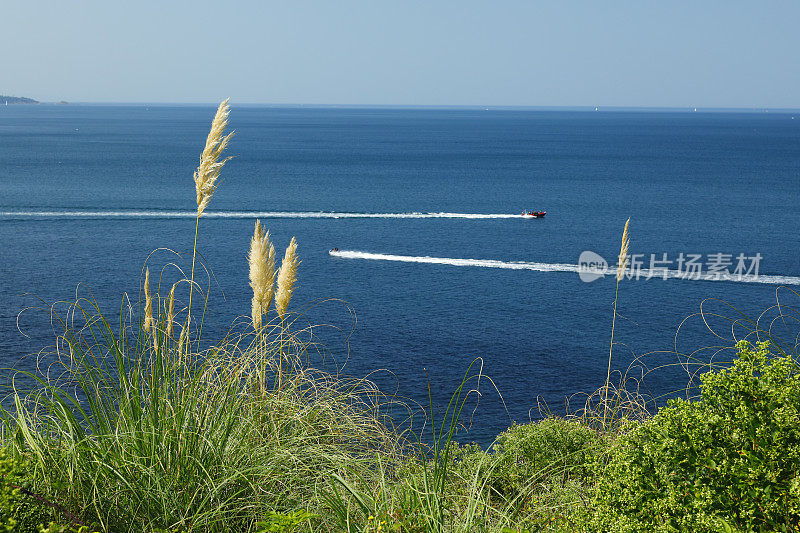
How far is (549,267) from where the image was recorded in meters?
49.2

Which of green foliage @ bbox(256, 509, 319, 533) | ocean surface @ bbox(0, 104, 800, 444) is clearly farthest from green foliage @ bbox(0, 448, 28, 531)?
ocean surface @ bbox(0, 104, 800, 444)

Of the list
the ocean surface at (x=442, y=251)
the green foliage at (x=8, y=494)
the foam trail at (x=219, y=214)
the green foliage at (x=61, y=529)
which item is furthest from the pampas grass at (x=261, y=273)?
the foam trail at (x=219, y=214)

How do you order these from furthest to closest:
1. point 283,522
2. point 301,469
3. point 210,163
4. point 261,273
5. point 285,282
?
point 285,282 → point 261,273 → point 210,163 → point 301,469 → point 283,522

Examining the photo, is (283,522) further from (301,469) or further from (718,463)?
(718,463)

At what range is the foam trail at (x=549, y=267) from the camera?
45.3 metres

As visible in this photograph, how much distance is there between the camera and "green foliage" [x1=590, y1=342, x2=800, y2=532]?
308cm

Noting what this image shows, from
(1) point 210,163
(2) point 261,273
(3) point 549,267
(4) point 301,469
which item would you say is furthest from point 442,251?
(4) point 301,469

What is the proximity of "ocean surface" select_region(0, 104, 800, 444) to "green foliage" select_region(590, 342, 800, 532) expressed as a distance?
1.61 metres

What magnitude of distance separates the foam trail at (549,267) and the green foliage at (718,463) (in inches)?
1797

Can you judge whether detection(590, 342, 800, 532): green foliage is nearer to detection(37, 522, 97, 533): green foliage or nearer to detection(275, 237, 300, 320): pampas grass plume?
detection(37, 522, 97, 533): green foliage

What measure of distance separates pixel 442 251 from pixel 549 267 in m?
8.30

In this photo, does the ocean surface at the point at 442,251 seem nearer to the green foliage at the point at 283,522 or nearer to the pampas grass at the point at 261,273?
the pampas grass at the point at 261,273

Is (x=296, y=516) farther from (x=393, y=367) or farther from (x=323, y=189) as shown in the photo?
(x=323, y=189)

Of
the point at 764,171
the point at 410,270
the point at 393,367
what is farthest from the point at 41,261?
the point at 764,171
